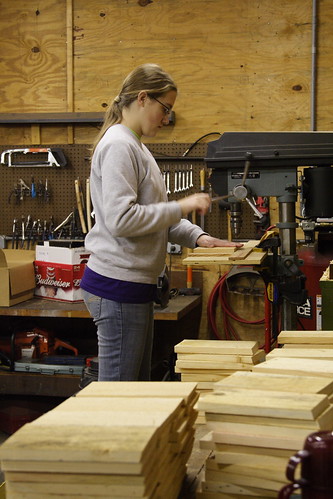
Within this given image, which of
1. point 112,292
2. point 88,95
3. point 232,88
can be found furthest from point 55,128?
point 112,292

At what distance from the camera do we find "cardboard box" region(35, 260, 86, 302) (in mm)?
3920

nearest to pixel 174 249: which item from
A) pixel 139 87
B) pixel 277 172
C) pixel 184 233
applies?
pixel 277 172

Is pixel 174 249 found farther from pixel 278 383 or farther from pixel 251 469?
pixel 251 469

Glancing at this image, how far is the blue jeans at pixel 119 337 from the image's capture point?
6.91ft

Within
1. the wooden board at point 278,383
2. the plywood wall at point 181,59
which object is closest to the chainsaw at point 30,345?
the plywood wall at point 181,59

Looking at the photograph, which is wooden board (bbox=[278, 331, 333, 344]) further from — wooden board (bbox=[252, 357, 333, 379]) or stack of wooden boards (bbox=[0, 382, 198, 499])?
stack of wooden boards (bbox=[0, 382, 198, 499])

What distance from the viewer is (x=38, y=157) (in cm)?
448

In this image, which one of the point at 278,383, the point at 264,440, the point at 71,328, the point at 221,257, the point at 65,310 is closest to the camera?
the point at 264,440

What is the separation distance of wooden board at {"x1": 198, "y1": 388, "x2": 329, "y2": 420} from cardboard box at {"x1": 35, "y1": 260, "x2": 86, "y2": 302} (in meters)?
2.70

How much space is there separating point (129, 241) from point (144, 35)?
2.66 m

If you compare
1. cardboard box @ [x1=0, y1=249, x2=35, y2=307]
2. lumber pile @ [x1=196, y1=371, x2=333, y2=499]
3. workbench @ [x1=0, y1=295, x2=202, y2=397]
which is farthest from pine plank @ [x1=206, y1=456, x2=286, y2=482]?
cardboard box @ [x1=0, y1=249, x2=35, y2=307]

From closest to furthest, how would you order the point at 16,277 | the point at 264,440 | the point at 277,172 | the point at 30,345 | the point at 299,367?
1. the point at 264,440
2. the point at 299,367
3. the point at 277,172
4. the point at 16,277
5. the point at 30,345

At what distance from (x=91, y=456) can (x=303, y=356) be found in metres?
0.90

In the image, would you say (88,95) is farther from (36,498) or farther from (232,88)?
(36,498)
